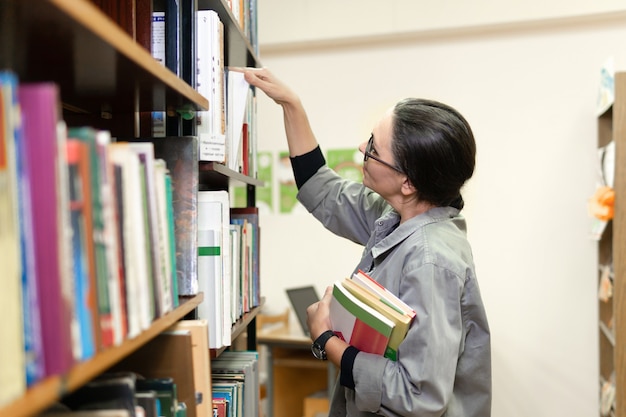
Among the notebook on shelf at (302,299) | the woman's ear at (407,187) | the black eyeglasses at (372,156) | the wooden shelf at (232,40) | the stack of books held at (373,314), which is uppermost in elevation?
the wooden shelf at (232,40)

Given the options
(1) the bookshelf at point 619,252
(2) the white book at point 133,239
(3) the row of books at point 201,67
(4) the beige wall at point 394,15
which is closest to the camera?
(2) the white book at point 133,239

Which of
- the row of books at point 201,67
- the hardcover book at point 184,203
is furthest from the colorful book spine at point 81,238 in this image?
the row of books at point 201,67

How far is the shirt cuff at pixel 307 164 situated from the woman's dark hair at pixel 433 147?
0.40 meters

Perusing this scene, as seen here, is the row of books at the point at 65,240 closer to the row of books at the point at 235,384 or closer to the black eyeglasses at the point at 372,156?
the row of books at the point at 235,384

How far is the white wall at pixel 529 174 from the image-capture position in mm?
2971

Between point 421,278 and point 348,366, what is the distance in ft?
0.87

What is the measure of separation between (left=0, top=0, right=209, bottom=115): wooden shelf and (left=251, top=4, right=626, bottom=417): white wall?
2411 mm

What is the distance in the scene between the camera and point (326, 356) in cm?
138

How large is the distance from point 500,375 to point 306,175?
1.98m

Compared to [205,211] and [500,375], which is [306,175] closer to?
[205,211]

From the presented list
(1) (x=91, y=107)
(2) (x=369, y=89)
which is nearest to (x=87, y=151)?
(1) (x=91, y=107)

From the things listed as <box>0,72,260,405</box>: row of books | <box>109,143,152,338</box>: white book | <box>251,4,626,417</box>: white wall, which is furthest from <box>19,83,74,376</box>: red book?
<box>251,4,626,417</box>: white wall

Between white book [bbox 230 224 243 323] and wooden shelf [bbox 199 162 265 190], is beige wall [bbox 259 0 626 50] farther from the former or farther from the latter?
white book [bbox 230 224 243 323]

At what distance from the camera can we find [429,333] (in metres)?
1.19
